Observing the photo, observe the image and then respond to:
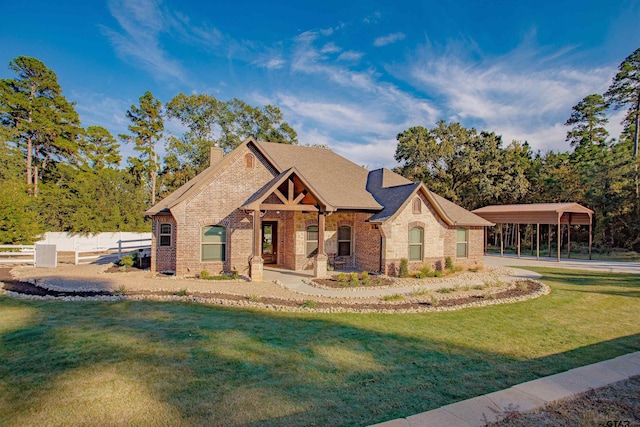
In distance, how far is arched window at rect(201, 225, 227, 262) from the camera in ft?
47.2

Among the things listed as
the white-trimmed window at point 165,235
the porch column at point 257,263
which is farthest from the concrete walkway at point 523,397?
the white-trimmed window at point 165,235

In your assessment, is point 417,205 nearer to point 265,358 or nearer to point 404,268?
point 404,268

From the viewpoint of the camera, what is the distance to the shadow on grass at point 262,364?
3.97m

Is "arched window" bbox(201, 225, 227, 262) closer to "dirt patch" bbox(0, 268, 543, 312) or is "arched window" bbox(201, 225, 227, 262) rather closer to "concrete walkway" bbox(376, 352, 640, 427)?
"dirt patch" bbox(0, 268, 543, 312)

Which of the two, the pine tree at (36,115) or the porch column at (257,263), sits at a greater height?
the pine tree at (36,115)

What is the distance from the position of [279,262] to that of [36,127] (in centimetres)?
3252

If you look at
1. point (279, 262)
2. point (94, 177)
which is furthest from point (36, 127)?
point (279, 262)

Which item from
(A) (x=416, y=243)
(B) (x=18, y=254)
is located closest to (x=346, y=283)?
(A) (x=416, y=243)

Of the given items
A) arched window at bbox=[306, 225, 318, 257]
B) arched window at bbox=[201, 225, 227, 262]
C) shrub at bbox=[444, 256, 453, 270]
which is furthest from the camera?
shrub at bbox=[444, 256, 453, 270]

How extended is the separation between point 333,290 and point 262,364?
6402 millimetres

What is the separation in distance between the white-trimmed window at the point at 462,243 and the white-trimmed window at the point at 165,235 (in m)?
14.7

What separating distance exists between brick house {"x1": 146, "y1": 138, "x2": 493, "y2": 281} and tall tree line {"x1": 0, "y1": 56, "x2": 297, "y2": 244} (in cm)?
1502

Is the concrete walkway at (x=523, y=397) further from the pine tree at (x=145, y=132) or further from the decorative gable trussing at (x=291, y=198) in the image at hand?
the pine tree at (x=145, y=132)

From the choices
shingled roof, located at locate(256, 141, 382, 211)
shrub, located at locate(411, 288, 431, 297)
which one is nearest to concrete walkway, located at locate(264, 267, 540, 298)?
Result: shrub, located at locate(411, 288, 431, 297)
